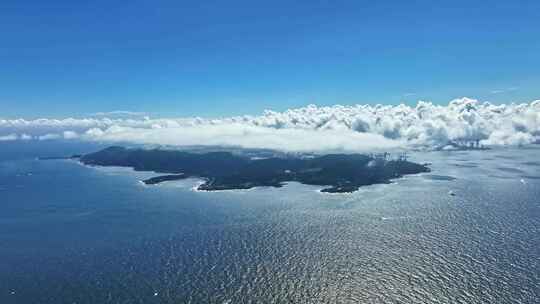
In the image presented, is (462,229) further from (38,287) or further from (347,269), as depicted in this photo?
(38,287)

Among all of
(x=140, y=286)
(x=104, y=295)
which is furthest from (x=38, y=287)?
(x=140, y=286)

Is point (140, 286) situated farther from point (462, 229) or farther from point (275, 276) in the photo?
point (462, 229)

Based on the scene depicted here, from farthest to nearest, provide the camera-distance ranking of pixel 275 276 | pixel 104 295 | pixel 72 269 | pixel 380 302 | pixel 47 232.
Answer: pixel 47 232
pixel 72 269
pixel 275 276
pixel 104 295
pixel 380 302

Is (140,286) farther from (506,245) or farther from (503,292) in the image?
(506,245)

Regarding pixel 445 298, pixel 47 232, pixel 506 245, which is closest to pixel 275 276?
pixel 445 298

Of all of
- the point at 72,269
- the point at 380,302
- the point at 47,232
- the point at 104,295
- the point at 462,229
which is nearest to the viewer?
the point at 380,302

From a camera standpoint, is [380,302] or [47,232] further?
[47,232]

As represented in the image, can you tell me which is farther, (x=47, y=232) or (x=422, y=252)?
(x=47, y=232)

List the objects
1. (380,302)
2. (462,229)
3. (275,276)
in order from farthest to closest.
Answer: (462,229) → (275,276) → (380,302)

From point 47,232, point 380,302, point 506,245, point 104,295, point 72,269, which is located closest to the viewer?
point 380,302
